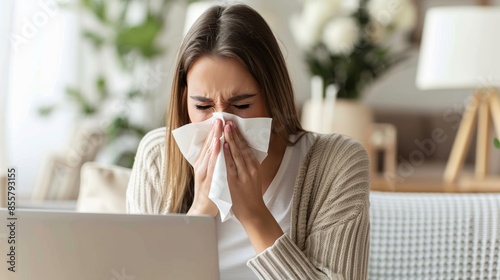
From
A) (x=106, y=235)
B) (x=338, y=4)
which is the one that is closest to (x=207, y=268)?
(x=106, y=235)

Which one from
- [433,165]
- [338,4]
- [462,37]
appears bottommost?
[433,165]

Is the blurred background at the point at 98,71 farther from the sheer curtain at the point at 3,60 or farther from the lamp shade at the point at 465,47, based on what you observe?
the sheer curtain at the point at 3,60

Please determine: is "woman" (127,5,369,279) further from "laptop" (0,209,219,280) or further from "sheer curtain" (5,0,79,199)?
"sheer curtain" (5,0,79,199)

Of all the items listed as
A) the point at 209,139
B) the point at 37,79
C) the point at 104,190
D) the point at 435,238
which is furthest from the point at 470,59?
the point at 37,79

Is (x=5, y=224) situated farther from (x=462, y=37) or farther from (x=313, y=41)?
(x=313, y=41)

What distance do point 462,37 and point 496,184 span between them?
54cm

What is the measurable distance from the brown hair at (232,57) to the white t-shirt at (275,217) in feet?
0.13

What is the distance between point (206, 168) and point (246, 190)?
84 millimetres

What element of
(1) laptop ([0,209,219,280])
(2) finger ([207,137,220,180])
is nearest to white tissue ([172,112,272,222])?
(2) finger ([207,137,220,180])

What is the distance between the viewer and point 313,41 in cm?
432

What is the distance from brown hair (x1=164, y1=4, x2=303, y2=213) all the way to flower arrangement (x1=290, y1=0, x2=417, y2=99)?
255 cm

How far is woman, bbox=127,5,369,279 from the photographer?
151 centimetres

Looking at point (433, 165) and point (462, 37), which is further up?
point (462, 37)

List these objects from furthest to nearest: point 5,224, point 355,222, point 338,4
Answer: point 338,4 < point 355,222 < point 5,224
